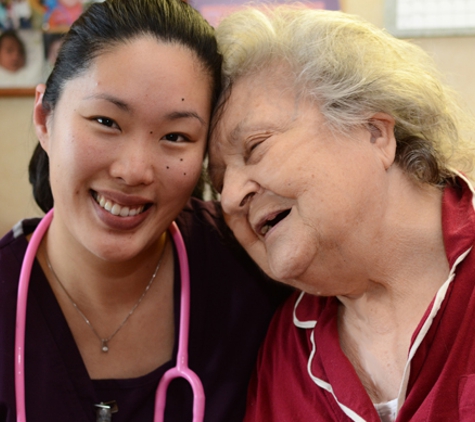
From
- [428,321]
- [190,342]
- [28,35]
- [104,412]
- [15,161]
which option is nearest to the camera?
[428,321]

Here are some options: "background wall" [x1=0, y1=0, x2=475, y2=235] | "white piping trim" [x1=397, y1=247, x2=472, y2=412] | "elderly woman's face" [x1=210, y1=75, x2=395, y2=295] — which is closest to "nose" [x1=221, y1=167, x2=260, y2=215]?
"elderly woman's face" [x1=210, y1=75, x2=395, y2=295]

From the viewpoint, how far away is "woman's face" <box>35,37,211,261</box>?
1155mm

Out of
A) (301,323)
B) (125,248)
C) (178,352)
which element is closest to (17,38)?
(125,248)

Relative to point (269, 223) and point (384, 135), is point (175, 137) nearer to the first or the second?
point (269, 223)

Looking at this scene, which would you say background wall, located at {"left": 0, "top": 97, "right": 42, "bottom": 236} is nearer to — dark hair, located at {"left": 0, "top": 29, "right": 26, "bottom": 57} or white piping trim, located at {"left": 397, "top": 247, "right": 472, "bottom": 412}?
A: dark hair, located at {"left": 0, "top": 29, "right": 26, "bottom": 57}

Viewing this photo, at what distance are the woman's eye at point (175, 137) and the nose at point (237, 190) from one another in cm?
11

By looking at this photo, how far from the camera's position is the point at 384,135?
1.16 metres

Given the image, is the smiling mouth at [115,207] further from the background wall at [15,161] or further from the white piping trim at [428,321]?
the background wall at [15,161]

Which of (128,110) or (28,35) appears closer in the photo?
(128,110)

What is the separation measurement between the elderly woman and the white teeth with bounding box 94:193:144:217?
196 mm

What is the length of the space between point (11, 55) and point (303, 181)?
71.9 inches

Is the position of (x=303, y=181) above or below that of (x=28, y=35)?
below

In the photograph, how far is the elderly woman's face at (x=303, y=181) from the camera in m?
1.11

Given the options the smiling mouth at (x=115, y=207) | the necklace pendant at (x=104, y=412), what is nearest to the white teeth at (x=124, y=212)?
the smiling mouth at (x=115, y=207)
